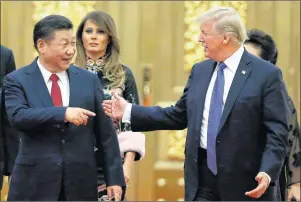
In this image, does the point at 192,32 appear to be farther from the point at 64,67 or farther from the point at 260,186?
the point at 260,186

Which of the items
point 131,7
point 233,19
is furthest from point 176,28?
point 233,19

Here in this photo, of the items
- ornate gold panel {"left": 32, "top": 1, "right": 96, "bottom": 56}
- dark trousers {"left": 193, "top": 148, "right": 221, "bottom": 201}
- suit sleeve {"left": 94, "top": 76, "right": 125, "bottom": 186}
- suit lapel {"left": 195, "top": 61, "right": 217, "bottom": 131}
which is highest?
ornate gold panel {"left": 32, "top": 1, "right": 96, "bottom": 56}

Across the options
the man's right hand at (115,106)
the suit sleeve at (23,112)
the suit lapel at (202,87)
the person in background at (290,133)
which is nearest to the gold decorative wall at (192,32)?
the person in background at (290,133)

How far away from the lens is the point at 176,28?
8391 mm

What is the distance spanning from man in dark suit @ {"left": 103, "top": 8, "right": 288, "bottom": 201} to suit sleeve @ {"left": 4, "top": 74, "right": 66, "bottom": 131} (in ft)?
1.11

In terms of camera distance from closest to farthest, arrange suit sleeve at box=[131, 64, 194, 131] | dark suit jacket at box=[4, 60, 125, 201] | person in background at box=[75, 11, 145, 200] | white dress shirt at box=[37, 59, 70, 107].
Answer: dark suit jacket at box=[4, 60, 125, 201]
white dress shirt at box=[37, 59, 70, 107]
suit sleeve at box=[131, 64, 194, 131]
person in background at box=[75, 11, 145, 200]

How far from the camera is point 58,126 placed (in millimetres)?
4820

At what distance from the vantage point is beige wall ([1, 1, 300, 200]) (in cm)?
833

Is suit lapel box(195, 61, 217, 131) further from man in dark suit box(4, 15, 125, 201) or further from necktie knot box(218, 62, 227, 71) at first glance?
man in dark suit box(4, 15, 125, 201)

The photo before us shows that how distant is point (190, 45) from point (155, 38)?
30cm

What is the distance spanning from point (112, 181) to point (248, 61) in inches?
35.0

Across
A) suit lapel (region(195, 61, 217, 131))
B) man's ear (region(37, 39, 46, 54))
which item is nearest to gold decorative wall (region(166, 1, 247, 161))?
suit lapel (region(195, 61, 217, 131))

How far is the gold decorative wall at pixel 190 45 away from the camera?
8352mm

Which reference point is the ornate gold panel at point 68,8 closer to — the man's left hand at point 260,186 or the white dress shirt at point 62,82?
the white dress shirt at point 62,82
